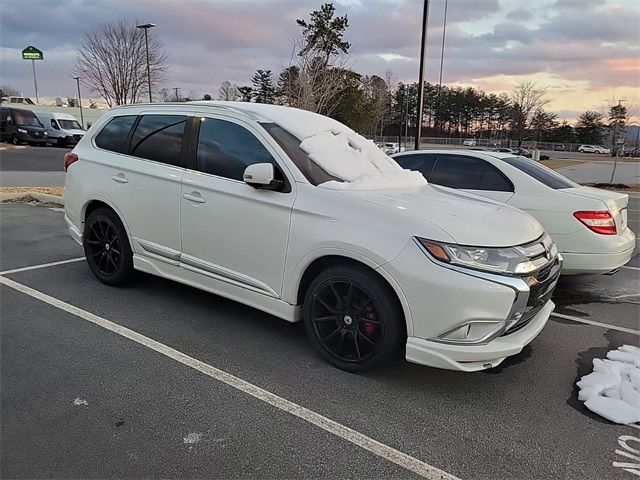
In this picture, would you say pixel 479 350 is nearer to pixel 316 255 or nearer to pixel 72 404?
pixel 316 255

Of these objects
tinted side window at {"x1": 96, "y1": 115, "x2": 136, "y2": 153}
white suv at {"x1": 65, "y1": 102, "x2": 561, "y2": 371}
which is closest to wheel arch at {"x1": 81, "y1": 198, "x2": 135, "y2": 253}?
white suv at {"x1": 65, "y1": 102, "x2": 561, "y2": 371}

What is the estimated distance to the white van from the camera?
3098 centimetres

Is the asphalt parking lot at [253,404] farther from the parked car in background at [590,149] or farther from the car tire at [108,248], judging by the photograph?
the parked car in background at [590,149]

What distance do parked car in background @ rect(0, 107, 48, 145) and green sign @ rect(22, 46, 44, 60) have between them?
9.80 metres

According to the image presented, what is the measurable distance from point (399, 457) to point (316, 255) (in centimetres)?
138

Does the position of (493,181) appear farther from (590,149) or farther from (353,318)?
(590,149)

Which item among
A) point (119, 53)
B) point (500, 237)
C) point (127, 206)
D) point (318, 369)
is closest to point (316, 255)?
point (318, 369)

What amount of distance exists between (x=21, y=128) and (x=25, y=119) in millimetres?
747

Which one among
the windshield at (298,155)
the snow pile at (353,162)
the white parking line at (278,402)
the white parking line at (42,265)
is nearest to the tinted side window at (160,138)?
the windshield at (298,155)

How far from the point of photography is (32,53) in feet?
127

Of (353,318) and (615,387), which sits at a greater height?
(353,318)

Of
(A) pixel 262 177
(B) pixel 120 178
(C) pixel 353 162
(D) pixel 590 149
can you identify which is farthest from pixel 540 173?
(D) pixel 590 149

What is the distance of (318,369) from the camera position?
11.2 feet

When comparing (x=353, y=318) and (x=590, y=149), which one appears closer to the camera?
(x=353, y=318)
